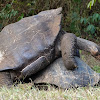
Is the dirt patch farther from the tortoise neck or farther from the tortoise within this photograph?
the tortoise neck

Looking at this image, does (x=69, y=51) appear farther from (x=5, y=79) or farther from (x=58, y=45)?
(x=5, y=79)

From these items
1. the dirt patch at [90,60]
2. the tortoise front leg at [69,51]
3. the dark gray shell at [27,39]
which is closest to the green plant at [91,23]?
the dirt patch at [90,60]

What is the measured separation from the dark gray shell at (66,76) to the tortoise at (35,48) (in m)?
0.07

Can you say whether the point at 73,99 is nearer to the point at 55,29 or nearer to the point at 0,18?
the point at 55,29

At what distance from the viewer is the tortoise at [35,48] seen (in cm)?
398

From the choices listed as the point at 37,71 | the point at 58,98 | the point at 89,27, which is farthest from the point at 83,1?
the point at 58,98

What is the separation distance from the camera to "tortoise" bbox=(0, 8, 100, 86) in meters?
3.98

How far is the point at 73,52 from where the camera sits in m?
4.02

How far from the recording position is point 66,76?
4.03 metres

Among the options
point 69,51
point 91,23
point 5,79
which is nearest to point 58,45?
point 69,51

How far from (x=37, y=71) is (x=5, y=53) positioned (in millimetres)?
594

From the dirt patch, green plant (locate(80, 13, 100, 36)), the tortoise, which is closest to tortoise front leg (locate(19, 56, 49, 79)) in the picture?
the tortoise

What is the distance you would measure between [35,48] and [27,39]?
0.24m

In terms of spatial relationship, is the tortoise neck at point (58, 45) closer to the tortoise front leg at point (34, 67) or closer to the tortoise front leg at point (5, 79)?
the tortoise front leg at point (34, 67)
